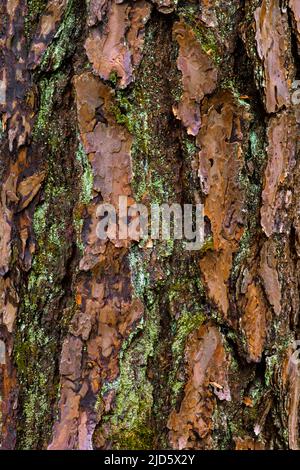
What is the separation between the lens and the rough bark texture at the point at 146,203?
3.98 ft

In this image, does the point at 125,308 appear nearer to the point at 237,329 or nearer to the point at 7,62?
the point at 237,329

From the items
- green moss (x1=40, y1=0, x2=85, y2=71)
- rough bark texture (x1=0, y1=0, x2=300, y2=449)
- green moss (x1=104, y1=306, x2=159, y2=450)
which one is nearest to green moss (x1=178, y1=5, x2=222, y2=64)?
rough bark texture (x1=0, y1=0, x2=300, y2=449)

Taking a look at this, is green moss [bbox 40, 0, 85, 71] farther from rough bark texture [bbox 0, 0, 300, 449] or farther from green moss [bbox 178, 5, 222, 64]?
green moss [bbox 178, 5, 222, 64]

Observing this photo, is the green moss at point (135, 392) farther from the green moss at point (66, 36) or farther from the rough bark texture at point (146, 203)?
the green moss at point (66, 36)

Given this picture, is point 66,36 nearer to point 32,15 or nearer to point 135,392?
point 32,15

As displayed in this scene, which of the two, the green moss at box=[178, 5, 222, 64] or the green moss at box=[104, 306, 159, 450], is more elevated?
the green moss at box=[178, 5, 222, 64]

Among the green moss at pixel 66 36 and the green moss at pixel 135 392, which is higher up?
the green moss at pixel 66 36

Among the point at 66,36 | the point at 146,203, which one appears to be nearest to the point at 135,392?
the point at 146,203

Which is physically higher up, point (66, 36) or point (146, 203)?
point (66, 36)

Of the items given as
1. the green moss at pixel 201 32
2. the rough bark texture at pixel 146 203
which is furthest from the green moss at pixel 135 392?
the green moss at pixel 201 32

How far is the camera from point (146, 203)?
123 cm

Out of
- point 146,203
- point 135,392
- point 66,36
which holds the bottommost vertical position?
point 135,392

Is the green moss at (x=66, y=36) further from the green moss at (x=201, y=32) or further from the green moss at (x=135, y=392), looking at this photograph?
the green moss at (x=135, y=392)

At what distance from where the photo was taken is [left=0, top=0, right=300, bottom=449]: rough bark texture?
1212mm
